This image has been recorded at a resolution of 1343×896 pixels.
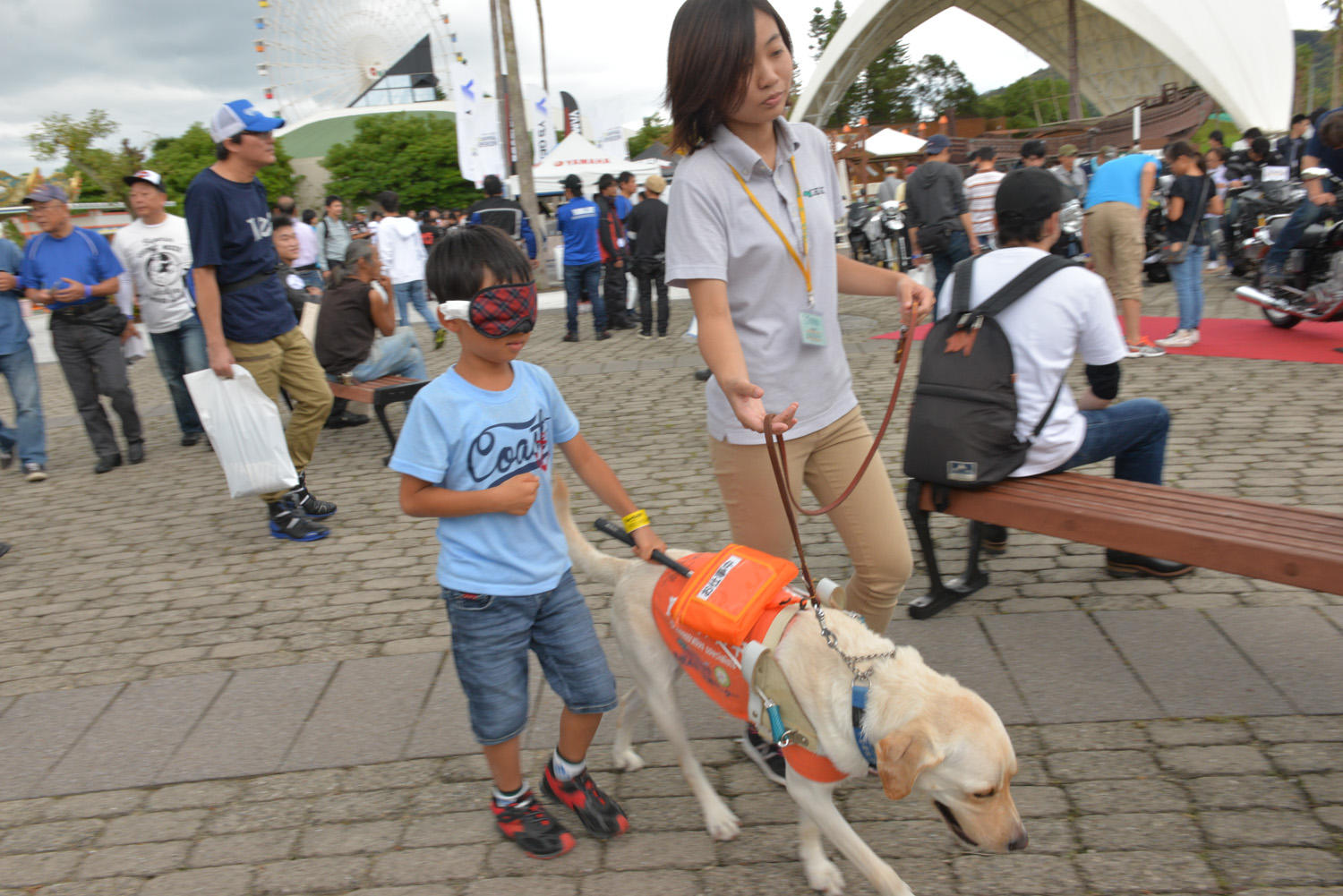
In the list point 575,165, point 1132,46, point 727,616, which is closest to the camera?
point 727,616

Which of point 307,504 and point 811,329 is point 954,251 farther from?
point 811,329

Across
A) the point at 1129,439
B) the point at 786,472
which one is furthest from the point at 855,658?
the point at 1129,439

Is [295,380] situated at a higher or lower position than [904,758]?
higher

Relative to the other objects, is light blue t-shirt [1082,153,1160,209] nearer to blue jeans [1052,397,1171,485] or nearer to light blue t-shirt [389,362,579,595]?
blue jeans [1052,397,1171,485]

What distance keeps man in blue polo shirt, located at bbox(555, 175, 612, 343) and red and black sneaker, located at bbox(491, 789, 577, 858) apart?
9840 mm

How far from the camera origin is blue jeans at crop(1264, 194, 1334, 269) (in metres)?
8.37

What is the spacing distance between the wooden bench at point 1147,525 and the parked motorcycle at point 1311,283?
6.28 meters

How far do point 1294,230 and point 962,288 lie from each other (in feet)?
22.9

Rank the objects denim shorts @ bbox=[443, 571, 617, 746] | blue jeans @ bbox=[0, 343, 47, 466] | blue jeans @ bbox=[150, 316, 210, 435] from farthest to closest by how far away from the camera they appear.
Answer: blue jeans @ bbox=[150, 316, 210, 435] < blue jeans @ bbox=[0, 343, 47, 466] < denim shorts @ bbox=[443, 571, 617, 746]

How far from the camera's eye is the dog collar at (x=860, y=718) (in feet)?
6.69

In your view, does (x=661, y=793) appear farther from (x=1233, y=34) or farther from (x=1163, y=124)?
(x=1163, y=124)

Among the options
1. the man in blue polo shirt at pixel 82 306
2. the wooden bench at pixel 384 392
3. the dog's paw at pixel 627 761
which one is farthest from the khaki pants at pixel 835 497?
the man in blue polo shirt at pixel 82 306

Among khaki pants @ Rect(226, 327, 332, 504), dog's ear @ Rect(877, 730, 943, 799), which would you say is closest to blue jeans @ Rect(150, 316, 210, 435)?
khaki pants @ Rect(226, 327, 332, 504)

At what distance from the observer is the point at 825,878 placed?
236cm
